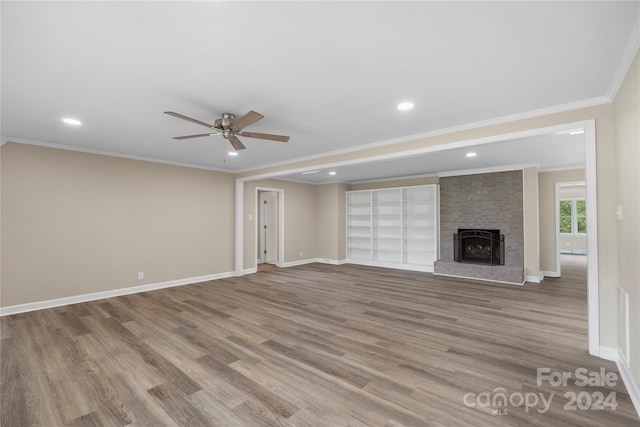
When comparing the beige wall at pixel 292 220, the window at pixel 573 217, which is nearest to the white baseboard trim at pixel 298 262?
the beige wall at pixel 292 220

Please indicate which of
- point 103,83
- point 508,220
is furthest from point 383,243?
point 103,83

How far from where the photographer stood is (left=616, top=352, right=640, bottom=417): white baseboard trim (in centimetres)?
199

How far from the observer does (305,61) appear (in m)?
2.14

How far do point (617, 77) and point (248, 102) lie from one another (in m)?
3.21

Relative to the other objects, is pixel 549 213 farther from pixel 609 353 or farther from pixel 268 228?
pixel 268 228

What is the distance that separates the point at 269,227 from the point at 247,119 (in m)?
5.97

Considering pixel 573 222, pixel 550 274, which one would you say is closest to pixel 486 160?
pixel 550 274

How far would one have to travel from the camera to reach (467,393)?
2156 mm

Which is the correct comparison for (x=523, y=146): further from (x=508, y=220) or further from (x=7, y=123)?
(x=7, y=123)

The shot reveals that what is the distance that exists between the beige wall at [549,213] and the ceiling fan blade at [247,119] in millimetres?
7135

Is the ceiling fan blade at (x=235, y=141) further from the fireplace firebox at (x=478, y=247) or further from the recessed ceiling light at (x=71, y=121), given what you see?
the fireplace firebox at (x=478, y=247)

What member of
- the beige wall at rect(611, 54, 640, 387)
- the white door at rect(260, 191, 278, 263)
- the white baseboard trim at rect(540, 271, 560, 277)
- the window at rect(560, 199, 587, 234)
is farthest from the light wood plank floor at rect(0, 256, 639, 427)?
the window at rect(560, 199, 587, 234)

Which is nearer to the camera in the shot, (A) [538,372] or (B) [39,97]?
(A) [538,372]

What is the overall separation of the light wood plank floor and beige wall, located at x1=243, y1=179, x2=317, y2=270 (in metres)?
2.51
